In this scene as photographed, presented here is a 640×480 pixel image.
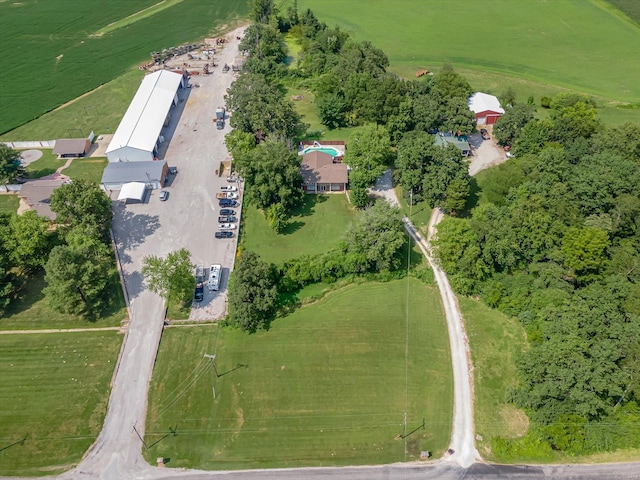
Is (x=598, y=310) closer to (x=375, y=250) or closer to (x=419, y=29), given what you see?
(x=375, y=250)

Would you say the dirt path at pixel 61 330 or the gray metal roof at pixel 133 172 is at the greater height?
the gray metal roof at pixel 133 172

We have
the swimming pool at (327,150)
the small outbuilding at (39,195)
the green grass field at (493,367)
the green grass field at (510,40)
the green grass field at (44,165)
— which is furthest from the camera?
the green grass field at (510,40)

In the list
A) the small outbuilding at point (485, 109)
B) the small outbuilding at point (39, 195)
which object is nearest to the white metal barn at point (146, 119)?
the small outbuilding at point (39, 195)

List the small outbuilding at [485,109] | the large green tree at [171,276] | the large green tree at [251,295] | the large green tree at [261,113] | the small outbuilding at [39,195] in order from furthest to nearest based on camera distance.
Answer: the small outbuilding at [485,109] < the large green tree at [261,113] < the small outbuilding at [39,195] < the large green tree at [171,276] < the large green tree at [251,295]

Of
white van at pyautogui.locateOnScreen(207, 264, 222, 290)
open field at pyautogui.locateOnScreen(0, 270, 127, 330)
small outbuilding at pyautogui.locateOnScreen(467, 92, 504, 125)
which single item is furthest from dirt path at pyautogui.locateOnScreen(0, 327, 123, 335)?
small outbuilding at pyautogui.locateOnScreen(467, 92, 504, 125)

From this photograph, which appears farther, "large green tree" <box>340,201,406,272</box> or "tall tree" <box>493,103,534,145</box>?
"tall tree" <box>493,103,534,145</box>

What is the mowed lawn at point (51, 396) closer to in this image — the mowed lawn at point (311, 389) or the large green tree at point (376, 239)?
the mowed lawn at point (311, 389)

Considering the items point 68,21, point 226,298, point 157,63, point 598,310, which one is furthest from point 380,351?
point 68,21

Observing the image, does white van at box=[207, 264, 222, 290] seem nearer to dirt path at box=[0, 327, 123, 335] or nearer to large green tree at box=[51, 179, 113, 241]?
dirt path at box=[0, 327, 123, 335]
